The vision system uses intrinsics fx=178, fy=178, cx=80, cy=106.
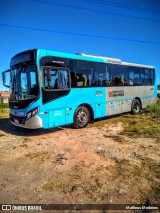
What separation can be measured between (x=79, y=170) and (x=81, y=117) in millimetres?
4527

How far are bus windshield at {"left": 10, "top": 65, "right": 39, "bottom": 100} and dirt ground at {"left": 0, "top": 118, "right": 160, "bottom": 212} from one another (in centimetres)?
182

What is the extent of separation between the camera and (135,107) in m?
12.5

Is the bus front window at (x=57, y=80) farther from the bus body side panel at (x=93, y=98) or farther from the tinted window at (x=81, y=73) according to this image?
the bus body side panel at (x=93, y=98)

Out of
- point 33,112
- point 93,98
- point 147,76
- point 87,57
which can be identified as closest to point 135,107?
point 147,76

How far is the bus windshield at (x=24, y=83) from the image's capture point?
6969 mm

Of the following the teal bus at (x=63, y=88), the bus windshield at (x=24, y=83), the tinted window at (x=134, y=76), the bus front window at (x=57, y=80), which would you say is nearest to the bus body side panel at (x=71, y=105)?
the teal bus at (x=63, y=88)

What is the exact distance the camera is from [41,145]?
6.38 m

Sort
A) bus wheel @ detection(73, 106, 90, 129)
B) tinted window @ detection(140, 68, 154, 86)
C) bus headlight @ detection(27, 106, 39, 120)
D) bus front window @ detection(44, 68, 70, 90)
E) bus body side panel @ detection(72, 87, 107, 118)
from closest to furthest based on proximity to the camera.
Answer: bus headlight @ detection(27, 106, 39, 120)
bus front window @ detection(44, 68, 70, 90)
bus body side panel @ detection(72, 87, 107, 118)
bus wheel @ detection(73, 106, 90, 129)
tinted window @ detection(140, 68, 154, 86)

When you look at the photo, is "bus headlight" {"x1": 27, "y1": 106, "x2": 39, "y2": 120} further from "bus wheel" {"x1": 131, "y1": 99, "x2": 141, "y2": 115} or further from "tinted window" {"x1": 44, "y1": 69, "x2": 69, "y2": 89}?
"bus wheel" {"x1": 131, "y1": 99, "x2": 141, "y2": 115}

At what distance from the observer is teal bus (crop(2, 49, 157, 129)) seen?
22.9 ft

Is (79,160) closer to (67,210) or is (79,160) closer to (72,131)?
(67,210)

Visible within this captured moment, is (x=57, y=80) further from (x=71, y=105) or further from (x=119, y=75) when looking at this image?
(x=119, y=75)

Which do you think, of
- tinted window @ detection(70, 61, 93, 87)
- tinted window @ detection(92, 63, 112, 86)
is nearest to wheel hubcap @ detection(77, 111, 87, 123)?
tinted window @ detection(70, 61, 93, 87)

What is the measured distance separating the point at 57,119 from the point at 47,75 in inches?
75.4
